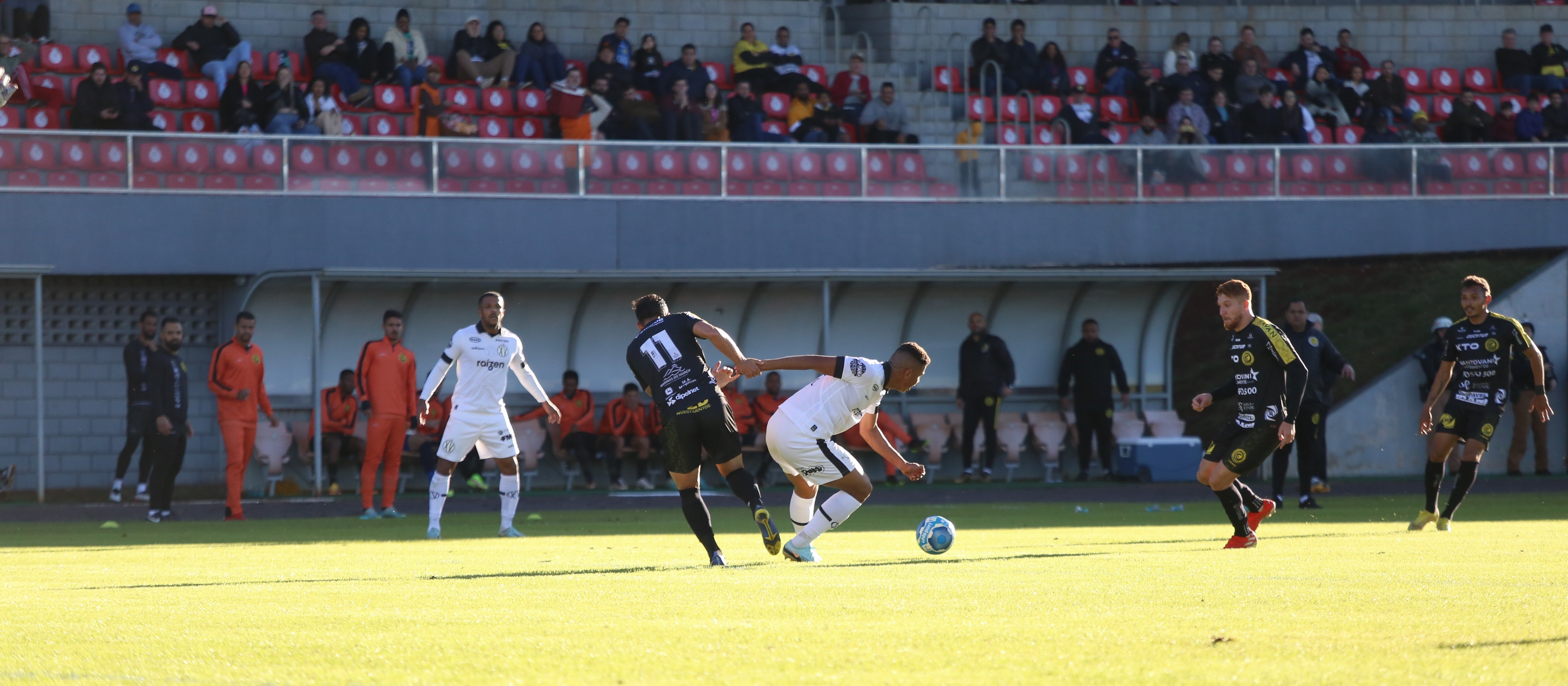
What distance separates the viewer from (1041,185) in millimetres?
21547

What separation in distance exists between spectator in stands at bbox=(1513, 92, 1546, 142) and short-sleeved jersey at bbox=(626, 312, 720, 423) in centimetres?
1980

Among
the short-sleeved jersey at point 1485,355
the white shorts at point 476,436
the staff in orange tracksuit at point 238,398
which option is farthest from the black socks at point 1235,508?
the staff in orange tracksuit at point 238,398

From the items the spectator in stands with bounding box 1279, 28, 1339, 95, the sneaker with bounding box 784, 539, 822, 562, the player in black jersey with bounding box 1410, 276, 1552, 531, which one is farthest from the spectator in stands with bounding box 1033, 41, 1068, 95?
the sneaker with bounding box 784, 539, 822, 562

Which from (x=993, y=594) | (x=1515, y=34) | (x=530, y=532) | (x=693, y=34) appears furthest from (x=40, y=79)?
(x=1515, y=34)

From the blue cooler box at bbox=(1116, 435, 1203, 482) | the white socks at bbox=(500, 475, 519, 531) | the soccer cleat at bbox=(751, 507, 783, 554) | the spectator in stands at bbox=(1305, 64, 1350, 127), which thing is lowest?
the blue cooler box at bbox=(1116, 435, 1203, 482)

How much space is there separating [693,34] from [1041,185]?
25.5 ft

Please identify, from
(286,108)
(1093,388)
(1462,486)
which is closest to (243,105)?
(286,108)

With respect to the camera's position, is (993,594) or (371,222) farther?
(371,222)

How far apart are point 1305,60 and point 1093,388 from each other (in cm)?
960

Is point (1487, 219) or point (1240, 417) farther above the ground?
point (1487, 219)

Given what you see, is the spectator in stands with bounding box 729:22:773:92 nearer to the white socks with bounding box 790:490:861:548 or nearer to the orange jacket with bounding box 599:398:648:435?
the orange jacket with bounding box 599:398:648:435

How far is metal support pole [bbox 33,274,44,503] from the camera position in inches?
687

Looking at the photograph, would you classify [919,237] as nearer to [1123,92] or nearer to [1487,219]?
[1123,92]

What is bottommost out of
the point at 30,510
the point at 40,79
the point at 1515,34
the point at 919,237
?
the point at 30,510
